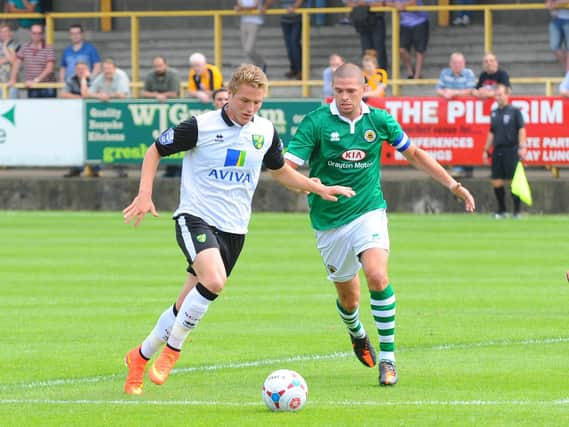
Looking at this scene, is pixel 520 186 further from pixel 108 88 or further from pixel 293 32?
pixel 108 88

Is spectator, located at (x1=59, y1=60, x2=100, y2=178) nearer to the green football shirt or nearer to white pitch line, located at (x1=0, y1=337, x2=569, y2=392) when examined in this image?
white pitch line, located at (x1=0, y1=337, x2=569, y2=392)

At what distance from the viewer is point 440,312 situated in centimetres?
1457

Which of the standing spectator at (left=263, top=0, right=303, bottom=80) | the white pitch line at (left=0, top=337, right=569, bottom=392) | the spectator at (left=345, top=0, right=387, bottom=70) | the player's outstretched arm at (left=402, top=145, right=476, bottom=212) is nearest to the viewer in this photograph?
the white pitch line at (left=0, top=337, right=569, bottom=392)

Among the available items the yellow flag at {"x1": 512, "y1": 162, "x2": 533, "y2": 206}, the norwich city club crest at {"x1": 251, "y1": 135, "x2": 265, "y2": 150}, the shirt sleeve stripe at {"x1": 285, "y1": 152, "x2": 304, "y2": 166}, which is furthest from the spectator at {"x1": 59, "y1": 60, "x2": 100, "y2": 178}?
the norwich city club crest at {"x1": 251, "y1": 135, "x2": 265, "y2": 150}

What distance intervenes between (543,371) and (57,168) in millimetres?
22923

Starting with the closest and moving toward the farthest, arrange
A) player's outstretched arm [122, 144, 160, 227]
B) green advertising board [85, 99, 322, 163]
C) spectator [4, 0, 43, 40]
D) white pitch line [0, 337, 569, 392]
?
player's outstretched arm [122, 144, 160, 227] < white pitch line [0, 337, 569, 392] < green advertising board [85, 99, 322, 163] < spectator [4, 0, 43, 40]

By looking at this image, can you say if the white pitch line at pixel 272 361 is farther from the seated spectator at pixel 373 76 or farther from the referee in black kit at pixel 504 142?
the seated spectator at pixel 373 76

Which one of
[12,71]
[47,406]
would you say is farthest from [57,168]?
[47,406]

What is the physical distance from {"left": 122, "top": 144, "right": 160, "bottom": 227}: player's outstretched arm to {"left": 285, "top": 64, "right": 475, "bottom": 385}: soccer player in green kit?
1257 mm

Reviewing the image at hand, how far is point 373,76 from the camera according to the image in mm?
28750

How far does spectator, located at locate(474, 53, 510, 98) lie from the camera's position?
2809cm

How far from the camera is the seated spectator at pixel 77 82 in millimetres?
30781

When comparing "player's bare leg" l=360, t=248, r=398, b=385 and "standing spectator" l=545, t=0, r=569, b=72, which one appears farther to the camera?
"standing spectator" l=545, t=0, r=569, b=72

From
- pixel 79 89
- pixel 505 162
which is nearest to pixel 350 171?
pixel 505 162
